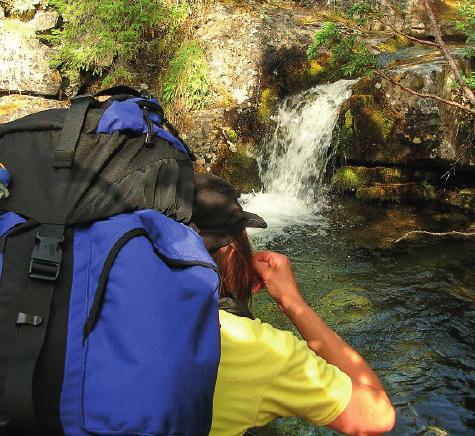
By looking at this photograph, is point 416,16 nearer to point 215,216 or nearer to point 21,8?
point 21,8

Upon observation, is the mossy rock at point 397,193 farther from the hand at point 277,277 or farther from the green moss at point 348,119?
the hand at point 277,277

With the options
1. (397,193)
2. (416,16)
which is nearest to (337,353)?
(397,193)

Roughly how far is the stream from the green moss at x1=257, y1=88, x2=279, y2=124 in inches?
6.8

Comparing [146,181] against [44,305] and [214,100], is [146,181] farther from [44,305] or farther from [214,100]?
[214,100]

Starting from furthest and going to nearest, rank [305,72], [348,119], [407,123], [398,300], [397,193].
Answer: [305,72], [348,119], [397,193], [407,123], [398,300]

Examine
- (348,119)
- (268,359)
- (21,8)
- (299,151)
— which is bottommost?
(299,151)

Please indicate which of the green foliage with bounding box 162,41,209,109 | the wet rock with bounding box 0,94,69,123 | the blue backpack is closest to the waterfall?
the green foliage with bounding box 162,41,209,109

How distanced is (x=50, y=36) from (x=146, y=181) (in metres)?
8.03

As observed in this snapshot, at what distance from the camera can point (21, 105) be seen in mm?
7895

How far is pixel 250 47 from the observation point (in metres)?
8.43

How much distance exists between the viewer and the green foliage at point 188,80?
8.25 m

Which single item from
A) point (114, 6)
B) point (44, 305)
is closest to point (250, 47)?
point (114, 6)

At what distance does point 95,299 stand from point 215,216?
601mm

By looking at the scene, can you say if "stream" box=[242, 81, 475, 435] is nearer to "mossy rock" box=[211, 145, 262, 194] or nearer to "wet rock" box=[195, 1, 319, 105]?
"mossy rock" box=[211, 145, 262, 194]
